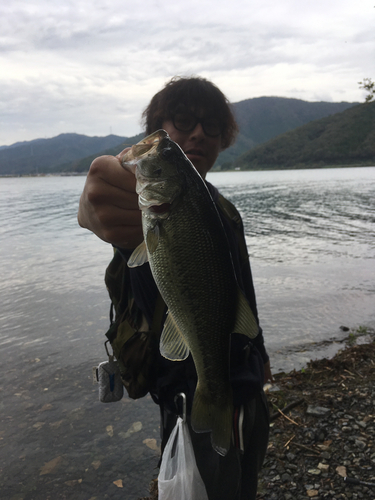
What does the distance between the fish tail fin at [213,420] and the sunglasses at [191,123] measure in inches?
94.9

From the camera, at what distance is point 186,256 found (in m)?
1.73

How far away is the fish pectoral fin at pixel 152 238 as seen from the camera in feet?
5.50

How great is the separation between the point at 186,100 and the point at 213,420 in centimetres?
279

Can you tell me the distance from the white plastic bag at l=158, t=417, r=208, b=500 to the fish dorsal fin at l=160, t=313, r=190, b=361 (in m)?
0.76

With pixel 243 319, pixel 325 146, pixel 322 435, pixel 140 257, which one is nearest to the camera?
pixel 140 257

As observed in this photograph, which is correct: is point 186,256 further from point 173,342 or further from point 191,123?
point 191,123

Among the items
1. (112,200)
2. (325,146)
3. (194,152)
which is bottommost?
(112,200)

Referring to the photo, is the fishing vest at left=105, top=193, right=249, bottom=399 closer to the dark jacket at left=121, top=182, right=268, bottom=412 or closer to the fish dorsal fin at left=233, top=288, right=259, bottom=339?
the dark jacket at left=121, top=182, right=268, bottom=412

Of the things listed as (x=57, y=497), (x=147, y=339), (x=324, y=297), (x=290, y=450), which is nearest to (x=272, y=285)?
(x=324, y=297)

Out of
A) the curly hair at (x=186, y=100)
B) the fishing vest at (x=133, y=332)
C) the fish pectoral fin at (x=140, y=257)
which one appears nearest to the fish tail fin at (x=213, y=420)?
the fishing vest at (x=133, y=332)

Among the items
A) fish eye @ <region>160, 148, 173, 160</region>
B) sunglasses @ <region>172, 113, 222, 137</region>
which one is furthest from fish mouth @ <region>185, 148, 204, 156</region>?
fish eye @ <region>160, 148, 173, 160</region>

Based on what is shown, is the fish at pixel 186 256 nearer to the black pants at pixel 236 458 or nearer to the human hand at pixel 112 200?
the human hand at pixel 112 200

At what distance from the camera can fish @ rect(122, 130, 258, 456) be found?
1689 millimetres

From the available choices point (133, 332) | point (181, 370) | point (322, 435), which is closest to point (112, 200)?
point (133, 332)
